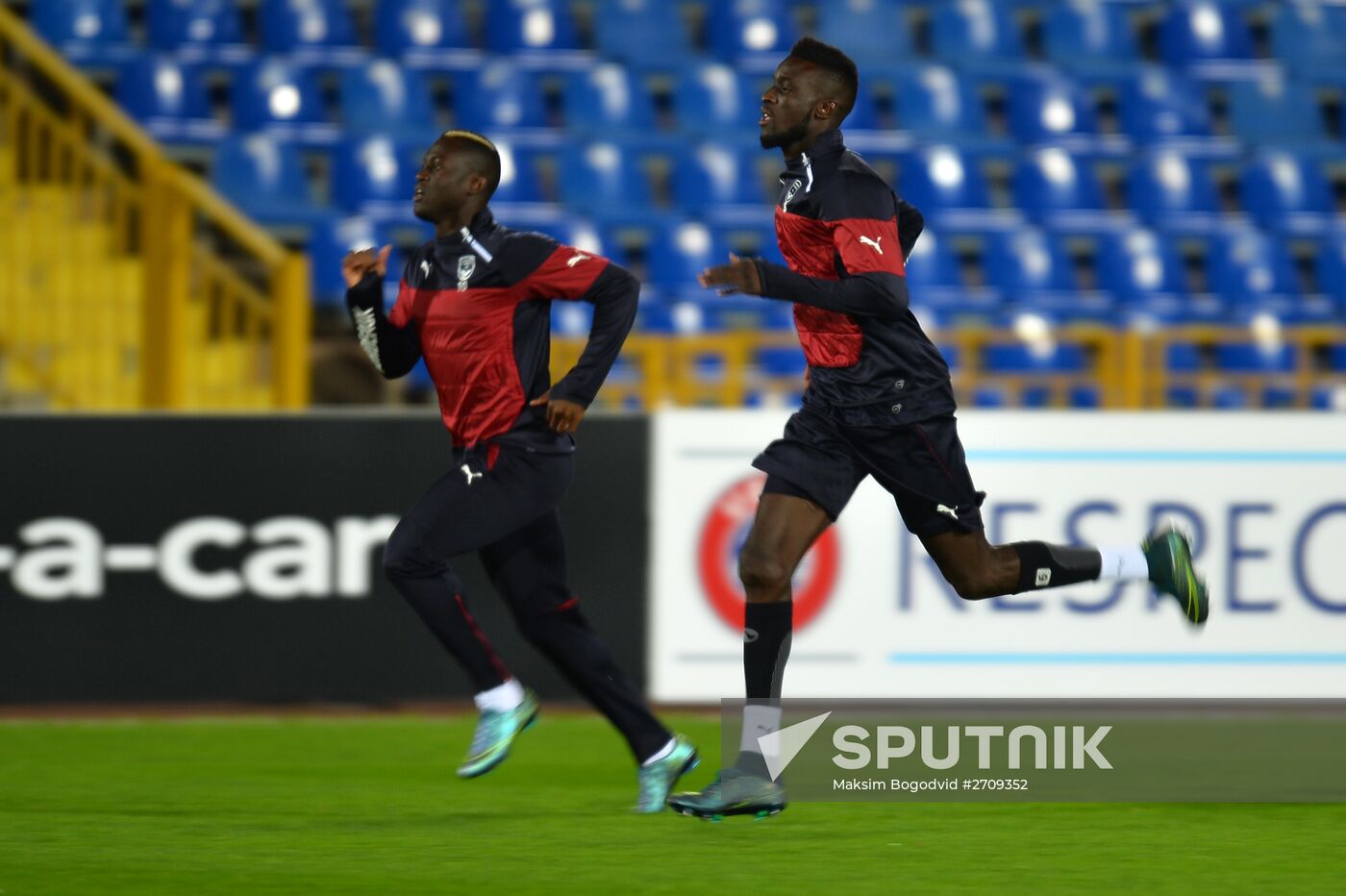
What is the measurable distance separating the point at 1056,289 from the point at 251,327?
5.43 m

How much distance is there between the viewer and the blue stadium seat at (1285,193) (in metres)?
14.0

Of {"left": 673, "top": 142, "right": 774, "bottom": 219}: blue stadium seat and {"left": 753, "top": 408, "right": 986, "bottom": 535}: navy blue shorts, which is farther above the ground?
{"left": 673, "top": 142, "right": 774, "bottom": 219}: blue stadium seat

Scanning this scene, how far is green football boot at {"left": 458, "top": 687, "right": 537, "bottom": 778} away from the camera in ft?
19.1

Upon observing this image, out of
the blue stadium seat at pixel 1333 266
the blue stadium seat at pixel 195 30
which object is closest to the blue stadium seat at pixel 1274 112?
the blue stadium seat at pixel 1333 266

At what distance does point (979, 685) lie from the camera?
8641 mm

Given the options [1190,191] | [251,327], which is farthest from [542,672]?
[1190,191]

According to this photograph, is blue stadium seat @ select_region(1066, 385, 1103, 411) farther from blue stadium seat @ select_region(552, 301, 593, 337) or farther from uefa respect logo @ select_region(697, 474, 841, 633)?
uefa respect logo @ select_region(697, 474, 841, 633)

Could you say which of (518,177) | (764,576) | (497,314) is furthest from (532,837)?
(518,177)

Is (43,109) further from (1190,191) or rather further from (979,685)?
(1190,191)

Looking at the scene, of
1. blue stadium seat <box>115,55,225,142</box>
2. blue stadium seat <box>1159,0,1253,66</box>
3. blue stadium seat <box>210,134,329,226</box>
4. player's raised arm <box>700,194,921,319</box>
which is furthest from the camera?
blue stadium seat <box>1159,0,1253,66</box>

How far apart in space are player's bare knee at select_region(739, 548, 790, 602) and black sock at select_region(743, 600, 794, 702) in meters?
0.03

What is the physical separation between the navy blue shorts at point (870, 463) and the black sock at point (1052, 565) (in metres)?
0.28

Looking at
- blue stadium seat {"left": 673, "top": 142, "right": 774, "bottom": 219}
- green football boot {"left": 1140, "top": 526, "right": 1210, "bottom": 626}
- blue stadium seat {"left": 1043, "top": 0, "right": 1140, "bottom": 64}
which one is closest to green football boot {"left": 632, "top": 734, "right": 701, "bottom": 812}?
green football boot {"left": 1140, "top": 526, "right": 1210, "bottom": 626}

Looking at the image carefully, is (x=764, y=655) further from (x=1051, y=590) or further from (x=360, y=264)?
(x=1051, y=590)
